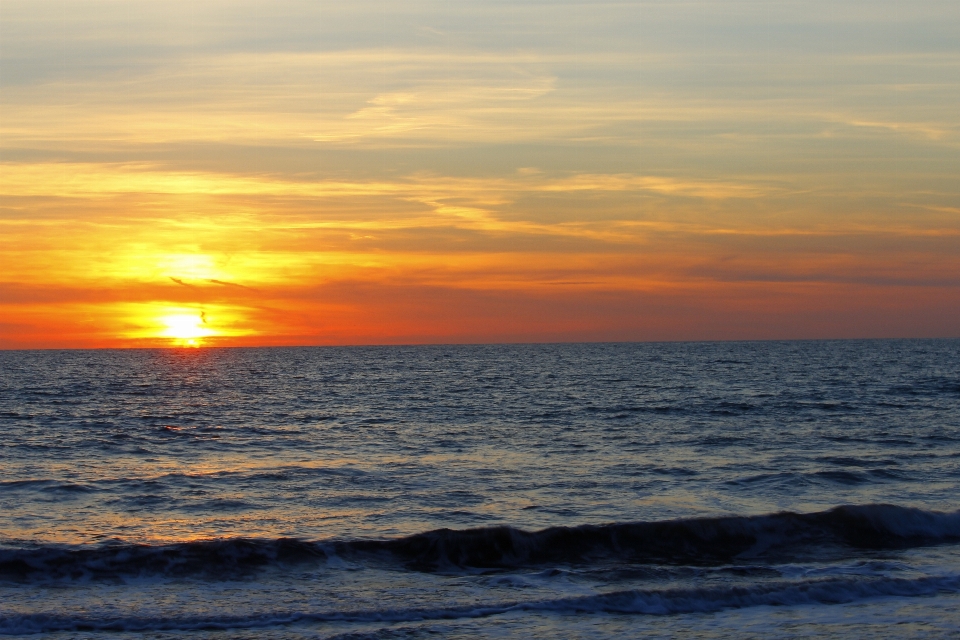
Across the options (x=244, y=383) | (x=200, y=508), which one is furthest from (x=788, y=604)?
(x=244, y=383)

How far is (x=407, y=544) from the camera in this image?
17.3 meters

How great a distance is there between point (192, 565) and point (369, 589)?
3.51 meters

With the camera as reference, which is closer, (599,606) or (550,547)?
(599,606)

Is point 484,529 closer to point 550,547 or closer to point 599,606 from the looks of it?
point 550,547

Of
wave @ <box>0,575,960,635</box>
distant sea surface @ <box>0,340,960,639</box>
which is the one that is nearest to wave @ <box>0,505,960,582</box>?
distant sea surface @ <box>0,340,960,639</box>

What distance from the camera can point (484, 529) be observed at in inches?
707

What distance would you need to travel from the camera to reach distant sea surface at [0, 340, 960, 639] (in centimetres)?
1296

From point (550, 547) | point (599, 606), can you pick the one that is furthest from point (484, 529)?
point (599, 606)

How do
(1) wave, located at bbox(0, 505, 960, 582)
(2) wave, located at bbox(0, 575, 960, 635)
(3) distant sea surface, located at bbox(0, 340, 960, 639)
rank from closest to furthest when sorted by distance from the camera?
(2) wave, located at bbox(0, 575, 960, 635) → (3) distant sea surface, located at bbox(0, 340, 960, 639) → (1) wave, located at bbox(0, 505, 960, 582)

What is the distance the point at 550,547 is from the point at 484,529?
1.39m

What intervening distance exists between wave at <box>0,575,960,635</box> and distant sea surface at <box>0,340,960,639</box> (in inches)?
1.8

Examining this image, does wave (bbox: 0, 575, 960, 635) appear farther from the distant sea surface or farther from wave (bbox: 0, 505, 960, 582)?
wave (bbox: 0, 505, 960, 582)

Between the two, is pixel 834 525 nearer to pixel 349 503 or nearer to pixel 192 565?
pixel 349 503

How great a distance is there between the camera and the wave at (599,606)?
494 inches
